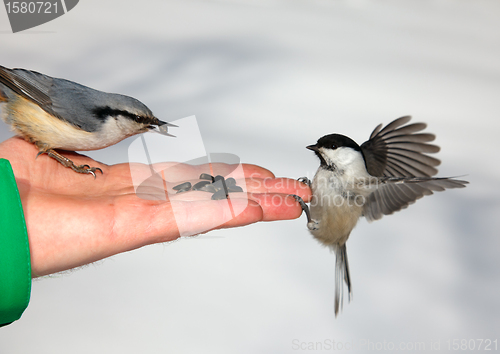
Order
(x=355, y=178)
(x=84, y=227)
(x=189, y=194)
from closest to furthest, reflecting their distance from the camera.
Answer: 1. (x=84, y=227)
2. (x=189, y=194)
3. (x=355, y=178)

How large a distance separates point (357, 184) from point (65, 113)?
4.19 feet

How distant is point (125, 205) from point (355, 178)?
3.16ft

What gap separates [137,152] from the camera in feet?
6.59

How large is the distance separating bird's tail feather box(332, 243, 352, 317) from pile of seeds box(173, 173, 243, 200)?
2.01 ft

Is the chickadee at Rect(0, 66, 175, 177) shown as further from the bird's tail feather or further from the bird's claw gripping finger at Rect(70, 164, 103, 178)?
the bird's tail feather

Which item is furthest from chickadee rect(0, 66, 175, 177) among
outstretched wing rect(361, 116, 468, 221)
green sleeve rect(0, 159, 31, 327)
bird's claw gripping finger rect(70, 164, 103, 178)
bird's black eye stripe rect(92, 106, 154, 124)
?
outstretched wing rect(361, 116, 468, 221)

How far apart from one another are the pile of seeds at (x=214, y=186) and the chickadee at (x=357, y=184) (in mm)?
317

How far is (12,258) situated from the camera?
117cm

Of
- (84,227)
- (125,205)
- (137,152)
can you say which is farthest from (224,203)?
(137,152)

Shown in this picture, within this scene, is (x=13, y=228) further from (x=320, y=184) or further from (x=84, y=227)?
(x=320, y=184)

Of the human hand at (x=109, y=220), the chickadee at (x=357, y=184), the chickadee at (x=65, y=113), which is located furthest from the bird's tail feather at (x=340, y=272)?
the chickadee at (x=65, y=113)

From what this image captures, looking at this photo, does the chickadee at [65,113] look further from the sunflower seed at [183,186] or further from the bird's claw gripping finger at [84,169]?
the sunflower seed at [183,186]

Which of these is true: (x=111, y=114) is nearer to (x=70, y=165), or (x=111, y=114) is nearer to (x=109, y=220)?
(x=70, y=165)

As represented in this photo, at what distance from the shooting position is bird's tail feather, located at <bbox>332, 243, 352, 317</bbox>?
78.4 inches
